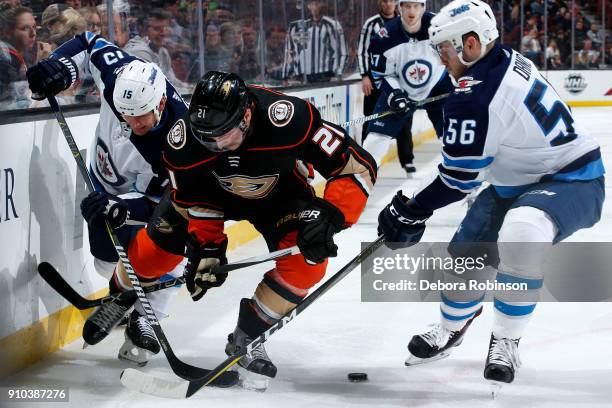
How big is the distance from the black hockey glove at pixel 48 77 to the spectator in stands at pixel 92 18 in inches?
23.1

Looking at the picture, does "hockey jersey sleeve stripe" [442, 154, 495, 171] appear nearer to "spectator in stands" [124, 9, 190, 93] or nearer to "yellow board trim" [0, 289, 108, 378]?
"yellow board trim" [0, 289, 108, 378]

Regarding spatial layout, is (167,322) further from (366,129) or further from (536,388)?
(366,129)

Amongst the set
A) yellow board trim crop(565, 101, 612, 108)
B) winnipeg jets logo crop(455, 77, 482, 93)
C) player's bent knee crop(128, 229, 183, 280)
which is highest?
winnipeg jets logo crop(455, 77, 482, 93)

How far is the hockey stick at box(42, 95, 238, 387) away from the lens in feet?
8.87

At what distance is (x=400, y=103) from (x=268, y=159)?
322cm

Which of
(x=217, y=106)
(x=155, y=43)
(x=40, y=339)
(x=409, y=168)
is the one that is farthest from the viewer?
(x=409, y=168)

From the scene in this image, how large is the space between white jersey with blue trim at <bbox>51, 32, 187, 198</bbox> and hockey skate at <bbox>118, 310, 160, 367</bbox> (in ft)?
1.40

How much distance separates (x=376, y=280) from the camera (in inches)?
156

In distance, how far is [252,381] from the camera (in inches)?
107

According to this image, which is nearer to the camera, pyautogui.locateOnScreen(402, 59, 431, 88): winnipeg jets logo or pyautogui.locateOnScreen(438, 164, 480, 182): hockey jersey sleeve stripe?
pyautogui.locateOnScreen(438, 164, 480, 182): hockey jersey sleeve stripe

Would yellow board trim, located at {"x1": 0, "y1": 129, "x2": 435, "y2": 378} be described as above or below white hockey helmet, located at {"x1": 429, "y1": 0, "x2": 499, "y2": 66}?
below

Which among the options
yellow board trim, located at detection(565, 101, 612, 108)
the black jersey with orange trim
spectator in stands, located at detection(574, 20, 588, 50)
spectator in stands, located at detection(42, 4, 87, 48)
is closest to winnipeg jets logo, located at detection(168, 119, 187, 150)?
the black jersey with orange trim

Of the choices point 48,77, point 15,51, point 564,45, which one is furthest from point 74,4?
point 564,45

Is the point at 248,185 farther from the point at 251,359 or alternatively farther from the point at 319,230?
the point at 251,359
